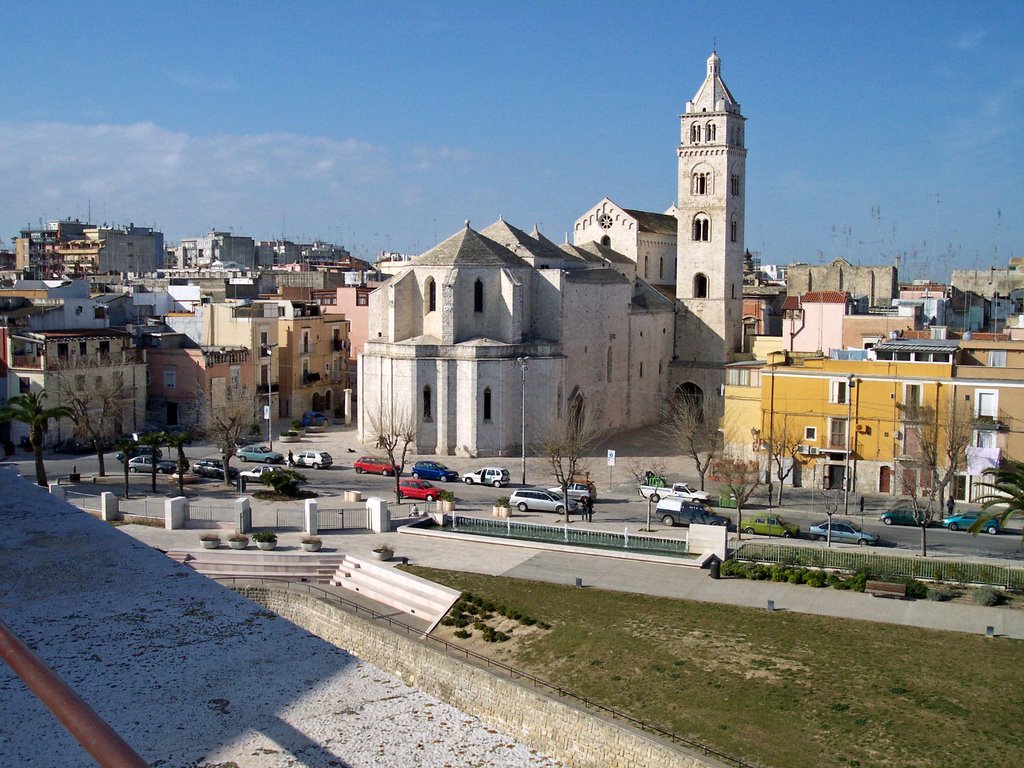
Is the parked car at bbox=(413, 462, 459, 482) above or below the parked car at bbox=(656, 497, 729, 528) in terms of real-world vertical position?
above

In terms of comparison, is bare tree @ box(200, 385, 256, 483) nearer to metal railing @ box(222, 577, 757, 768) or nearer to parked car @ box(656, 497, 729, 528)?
metal railing @ box(222, 577, 757, 768)

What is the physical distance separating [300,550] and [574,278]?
23.9 metres

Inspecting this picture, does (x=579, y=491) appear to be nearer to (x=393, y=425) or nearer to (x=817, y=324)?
(x=393, y=425)

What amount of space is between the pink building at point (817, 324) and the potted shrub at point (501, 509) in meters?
24.8

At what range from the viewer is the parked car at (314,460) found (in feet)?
145

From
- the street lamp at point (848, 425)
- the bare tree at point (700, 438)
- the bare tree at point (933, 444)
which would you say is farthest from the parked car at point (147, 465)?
the bare tree at point (933, 444)

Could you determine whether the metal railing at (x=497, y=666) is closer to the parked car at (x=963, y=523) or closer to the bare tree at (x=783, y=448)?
the bare tree at (x=783, y=448)

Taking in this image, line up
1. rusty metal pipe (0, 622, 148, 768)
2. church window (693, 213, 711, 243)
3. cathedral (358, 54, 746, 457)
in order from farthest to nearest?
church window (693, 213, 711, 243), cathedral (358, 54, 746, 457), rusty metal pipe (0, 622, 148, 768)

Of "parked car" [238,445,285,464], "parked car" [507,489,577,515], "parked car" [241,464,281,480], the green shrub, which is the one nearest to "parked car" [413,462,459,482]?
"parked car" [241,464,281,480]

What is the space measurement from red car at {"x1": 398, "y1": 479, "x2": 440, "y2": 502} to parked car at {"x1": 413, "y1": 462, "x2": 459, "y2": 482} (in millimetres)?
3688

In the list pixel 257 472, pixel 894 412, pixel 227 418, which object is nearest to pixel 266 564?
pixel 257 472

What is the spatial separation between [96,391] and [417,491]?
16.2m

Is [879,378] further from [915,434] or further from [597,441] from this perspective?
[597,441]

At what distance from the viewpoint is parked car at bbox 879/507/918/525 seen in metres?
34.3
